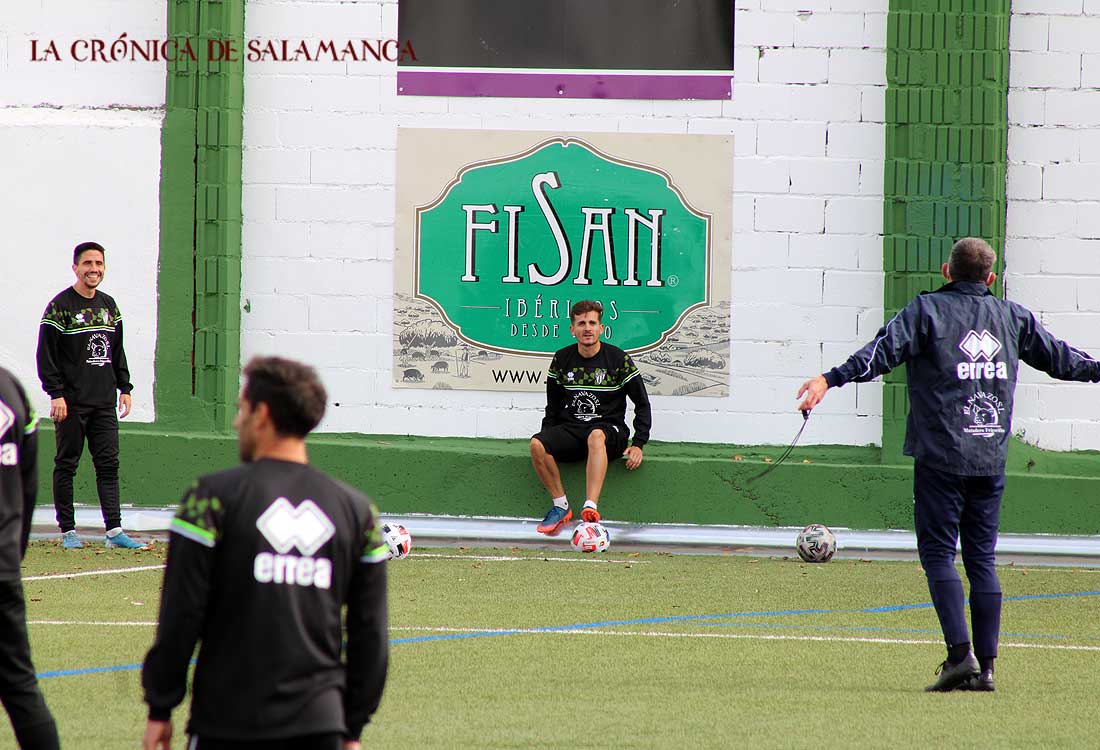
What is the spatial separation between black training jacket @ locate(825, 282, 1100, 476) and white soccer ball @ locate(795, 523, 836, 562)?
4345 mm

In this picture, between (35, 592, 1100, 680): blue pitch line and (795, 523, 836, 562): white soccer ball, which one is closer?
(35, 592, 1100, 680): blue pitch line

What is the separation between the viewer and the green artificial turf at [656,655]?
603 centimetres

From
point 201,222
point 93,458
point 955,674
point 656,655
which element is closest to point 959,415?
point 955,674

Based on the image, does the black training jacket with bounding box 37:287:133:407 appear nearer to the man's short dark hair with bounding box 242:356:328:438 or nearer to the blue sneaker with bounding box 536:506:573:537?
the blue sneaker with bounding box 536:506:573:537

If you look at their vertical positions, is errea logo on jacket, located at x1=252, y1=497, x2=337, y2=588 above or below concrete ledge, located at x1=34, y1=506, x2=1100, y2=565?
above

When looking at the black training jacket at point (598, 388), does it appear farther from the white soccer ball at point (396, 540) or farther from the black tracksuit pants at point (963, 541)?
the black tracksuit pants at point (963, 541)

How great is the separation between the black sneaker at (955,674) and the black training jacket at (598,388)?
620 centimetres

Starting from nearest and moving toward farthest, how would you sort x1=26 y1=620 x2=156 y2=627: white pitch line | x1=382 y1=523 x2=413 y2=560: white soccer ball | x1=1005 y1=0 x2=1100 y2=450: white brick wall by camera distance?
x1=26 y1=620 x2=156 y2=627: white pitch line
x1=382 y1=523 x2=413 y2=560: white soccer ball
x1=1005 y1=0 x2=1100 y2=450: white brick wall

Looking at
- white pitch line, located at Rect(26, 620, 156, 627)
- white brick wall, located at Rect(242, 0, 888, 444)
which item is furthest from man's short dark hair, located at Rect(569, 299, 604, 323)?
white pitch line, located at Rect(26, 620, 156, 627)

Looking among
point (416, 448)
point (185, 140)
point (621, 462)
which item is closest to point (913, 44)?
point (621, 462)

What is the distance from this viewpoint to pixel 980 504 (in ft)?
23.5

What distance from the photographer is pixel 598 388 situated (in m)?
12.9

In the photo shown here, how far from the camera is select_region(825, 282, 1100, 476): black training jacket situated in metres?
7.06

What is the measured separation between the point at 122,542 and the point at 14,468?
6932 mm
